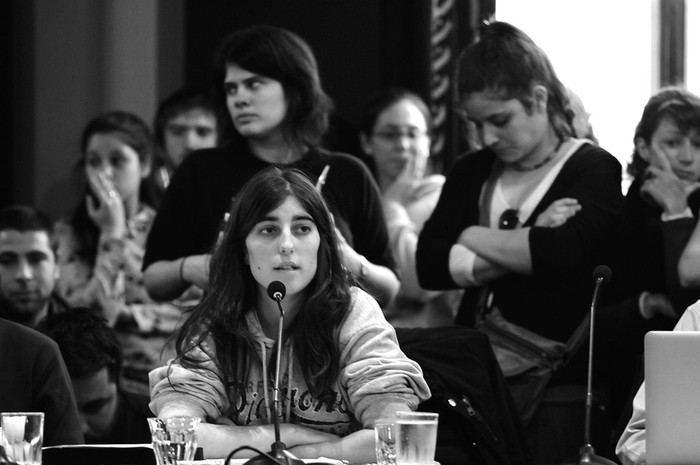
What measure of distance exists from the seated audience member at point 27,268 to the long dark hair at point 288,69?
3.50 feet

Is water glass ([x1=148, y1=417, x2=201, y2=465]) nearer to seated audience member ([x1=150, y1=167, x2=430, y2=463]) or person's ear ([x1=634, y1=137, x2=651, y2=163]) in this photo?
seated audience member ([x1=150, y1=167, x2=430, y2=463])

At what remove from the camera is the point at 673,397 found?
7.53 ft

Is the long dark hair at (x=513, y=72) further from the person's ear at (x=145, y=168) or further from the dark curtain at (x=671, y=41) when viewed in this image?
the dark curtain at (x=671, y=41)

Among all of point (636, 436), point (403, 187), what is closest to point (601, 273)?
point (636, 436)

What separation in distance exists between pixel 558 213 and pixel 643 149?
1.22 feet

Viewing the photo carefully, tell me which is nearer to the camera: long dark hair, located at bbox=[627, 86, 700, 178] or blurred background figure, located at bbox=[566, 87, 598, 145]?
long dark hair, located at bbox=[627, 86, 700, 178]

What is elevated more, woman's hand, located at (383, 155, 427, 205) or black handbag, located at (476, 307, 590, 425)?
woman's hand, located at (383, 155, 427, 205)

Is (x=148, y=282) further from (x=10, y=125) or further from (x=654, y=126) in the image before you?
(x=10, y=125)

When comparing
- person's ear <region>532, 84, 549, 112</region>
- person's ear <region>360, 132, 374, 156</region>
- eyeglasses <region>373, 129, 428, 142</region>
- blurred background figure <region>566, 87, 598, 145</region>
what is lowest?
person's ear <region>360, 132, 374, 156</region>

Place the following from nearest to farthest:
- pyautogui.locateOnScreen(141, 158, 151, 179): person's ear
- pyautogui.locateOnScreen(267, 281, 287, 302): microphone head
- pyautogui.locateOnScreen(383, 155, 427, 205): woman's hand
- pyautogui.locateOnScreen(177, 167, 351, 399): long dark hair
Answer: pyautogui.locateOnScreen(267, 281, 287, 302): microphone head, pyautogui.locateOnScreen(177, 167, 351, 399): long dark hair, pyautogui.locateOnScreen(383, 155, 427, 205): woman's hand, pyautogui.locateOnScreen(141, 158, 151, 179): person's ear

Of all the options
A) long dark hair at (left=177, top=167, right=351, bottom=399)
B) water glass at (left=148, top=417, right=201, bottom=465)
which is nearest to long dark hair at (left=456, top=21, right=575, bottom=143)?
long dark hair at (left=177, top=167, right=351, bottom=399)

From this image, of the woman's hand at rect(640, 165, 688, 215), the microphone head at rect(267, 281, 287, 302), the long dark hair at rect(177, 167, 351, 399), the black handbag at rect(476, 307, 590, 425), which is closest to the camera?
the microphone head at rect(267, 281, 287, 302)

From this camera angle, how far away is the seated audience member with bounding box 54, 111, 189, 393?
438cm

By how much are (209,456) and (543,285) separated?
1133 mm
